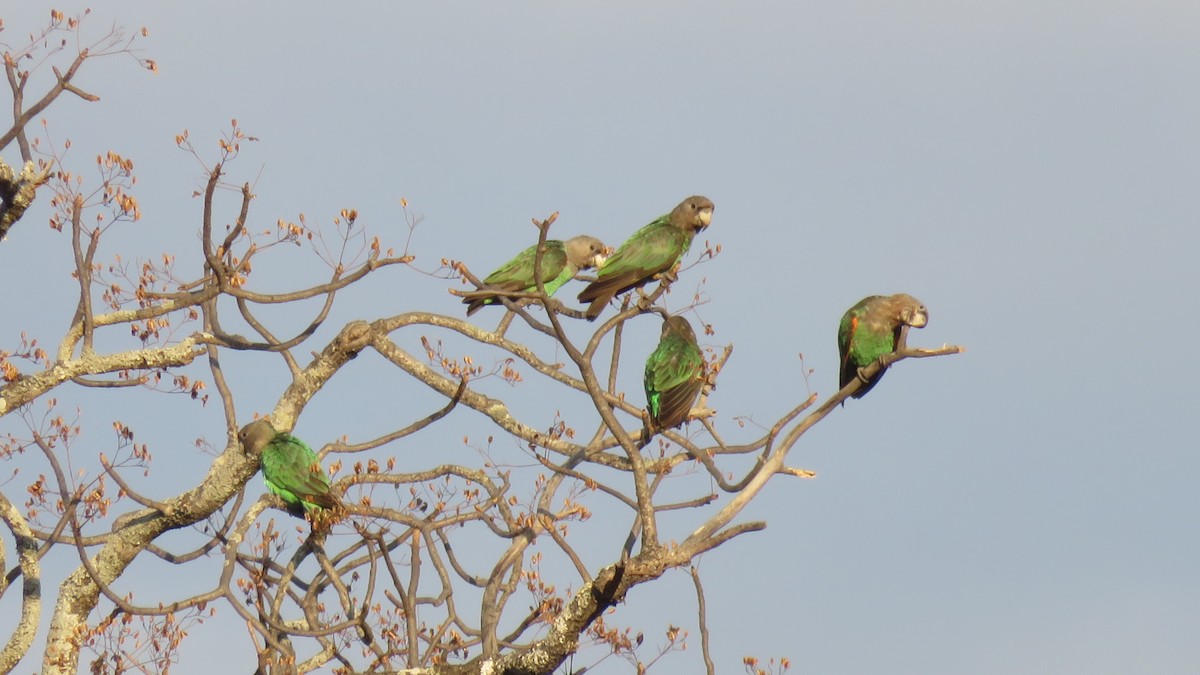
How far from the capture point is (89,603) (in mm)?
10383

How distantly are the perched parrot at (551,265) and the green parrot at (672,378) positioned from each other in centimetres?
148

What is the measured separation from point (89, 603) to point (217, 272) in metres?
2.61

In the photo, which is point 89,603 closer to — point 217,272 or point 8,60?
point 217,272

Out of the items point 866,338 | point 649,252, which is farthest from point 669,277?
point 866,338

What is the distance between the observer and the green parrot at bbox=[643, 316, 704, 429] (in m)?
11.0

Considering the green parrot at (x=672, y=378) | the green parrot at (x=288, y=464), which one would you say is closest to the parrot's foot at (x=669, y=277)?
the green parrot at (x=672, y=378)

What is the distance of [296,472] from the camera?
10867 millimetres

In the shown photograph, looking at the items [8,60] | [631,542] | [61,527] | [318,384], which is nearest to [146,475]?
[61,527]

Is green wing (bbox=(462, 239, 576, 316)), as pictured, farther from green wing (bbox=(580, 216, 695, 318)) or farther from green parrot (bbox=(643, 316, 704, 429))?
green parrot (bbox=(643, 316, 704, 429))

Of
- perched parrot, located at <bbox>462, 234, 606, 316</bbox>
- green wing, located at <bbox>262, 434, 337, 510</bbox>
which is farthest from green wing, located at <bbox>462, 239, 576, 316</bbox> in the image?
green wing, located at <bbox>262, 434, 337, 510</bbox>

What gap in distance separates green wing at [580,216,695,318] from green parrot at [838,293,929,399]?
188 centimetres

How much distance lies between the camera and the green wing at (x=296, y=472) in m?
10.8

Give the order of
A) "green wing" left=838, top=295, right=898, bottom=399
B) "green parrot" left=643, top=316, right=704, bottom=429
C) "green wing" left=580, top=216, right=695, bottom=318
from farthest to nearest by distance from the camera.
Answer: "green wing" left=580, top=216, right=695, bottom=318
"green wing" left=838, top=295, right=898, bottom=399
"green parrot" left=643, top=316, right=704, bottom=429

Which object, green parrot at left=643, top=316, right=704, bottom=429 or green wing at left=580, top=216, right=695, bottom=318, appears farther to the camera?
green wing at left=580, top=216, right=695, bottom=318
